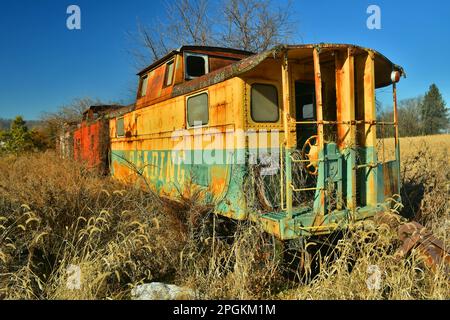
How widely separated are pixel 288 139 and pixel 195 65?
362 centimetres

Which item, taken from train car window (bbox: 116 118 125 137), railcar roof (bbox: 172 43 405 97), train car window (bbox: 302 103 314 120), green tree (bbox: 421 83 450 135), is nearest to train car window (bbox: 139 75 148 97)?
train car window (bbox: 116 118 125 137)

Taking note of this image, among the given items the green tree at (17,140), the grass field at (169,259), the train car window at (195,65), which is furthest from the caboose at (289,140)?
the green tree at (17,140)

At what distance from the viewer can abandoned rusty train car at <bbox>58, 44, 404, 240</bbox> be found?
436 centimetres

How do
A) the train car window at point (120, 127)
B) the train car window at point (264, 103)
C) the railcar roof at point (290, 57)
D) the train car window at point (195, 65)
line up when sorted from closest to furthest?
the railcar roof at point (290, 57) < the train car window at point (264, 103) < the train car window at point (195, 65) < the train car window at point (120, 127)

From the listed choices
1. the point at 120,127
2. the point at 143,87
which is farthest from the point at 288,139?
the point at 120,127

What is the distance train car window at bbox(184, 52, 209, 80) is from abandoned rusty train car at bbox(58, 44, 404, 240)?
2.52 ft

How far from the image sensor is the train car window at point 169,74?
276 inches

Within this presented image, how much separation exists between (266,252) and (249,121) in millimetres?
1807

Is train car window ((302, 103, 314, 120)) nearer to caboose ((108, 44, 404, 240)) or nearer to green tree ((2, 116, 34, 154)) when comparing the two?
caboose ((108, 44, 404, 240))

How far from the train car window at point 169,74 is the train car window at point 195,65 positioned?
1.19ft

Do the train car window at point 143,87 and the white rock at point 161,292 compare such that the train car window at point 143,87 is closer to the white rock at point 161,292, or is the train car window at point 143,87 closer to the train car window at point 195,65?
the train car window at point 195,65
